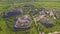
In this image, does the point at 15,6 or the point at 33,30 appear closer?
the point at 33,30

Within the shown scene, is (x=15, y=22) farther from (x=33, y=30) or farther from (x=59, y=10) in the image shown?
(x=59, y=10)

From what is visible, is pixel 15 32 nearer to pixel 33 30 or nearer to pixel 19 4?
pixel 33 30

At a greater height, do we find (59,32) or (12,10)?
(12,10)

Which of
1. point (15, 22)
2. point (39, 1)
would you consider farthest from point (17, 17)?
point (39, 1)

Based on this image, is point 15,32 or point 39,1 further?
point 39,1

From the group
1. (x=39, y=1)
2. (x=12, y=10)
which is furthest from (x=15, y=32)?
(x=39, y=1)

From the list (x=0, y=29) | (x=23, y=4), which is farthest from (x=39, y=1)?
(x=0, y=29)

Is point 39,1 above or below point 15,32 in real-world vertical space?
above
